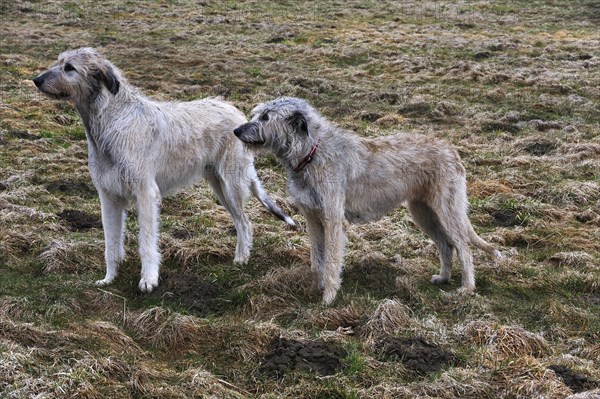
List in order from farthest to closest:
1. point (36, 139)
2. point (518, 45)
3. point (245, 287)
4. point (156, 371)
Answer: point (518, 45), point (36, 139), point (245, 287), point (156, 371)

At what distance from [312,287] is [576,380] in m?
2.74

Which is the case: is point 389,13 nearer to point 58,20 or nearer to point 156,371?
point 58,20

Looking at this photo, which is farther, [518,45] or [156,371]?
[518,45]

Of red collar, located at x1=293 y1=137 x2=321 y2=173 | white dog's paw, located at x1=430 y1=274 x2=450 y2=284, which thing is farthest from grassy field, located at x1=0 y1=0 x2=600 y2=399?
red collar, located at x1=293 y1=137 x2=321 y2=173

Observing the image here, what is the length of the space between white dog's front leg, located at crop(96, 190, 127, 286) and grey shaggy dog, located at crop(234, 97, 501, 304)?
1602mm

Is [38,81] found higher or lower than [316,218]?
higher

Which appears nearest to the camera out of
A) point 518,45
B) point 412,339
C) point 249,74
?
point 412,339

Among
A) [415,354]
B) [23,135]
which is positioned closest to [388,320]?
[415,354]

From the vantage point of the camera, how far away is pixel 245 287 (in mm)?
6852

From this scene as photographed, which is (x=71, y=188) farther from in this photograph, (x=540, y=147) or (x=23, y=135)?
(x=540, y=147)

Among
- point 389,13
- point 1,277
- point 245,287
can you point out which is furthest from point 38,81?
point 389,13

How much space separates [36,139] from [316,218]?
26.8 feet

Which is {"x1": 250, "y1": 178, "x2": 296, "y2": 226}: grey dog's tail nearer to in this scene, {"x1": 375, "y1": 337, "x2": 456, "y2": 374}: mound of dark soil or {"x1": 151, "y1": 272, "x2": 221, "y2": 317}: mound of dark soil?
{"x1": 151, "y1": 272, "x2": 221, "y2": 317}: mound of dark soil

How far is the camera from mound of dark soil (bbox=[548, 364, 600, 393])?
200 inches
